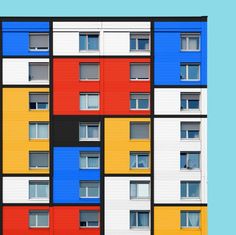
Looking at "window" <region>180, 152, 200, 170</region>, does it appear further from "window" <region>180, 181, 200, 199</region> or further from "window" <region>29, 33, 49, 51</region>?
"window" <region>29, 33, 49, 51</region>

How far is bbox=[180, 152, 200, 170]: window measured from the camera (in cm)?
2945

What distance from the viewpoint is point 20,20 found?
29.2 meters

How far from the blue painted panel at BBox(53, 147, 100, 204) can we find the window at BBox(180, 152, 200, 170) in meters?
5.02

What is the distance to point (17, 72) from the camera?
1155 inches

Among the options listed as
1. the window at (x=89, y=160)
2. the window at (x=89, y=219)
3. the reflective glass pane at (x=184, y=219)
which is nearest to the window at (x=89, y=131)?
the window at (x=89, y=160)

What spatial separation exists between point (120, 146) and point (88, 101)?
3.28 m

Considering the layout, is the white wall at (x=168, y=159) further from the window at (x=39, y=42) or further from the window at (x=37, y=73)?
the window at (x=39, y=42)

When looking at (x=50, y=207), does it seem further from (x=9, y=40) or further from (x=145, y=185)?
(x=9, y=40)

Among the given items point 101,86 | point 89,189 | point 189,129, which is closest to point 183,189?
point 189,129

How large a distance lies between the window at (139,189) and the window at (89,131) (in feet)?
11.6

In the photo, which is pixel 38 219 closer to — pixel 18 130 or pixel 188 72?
pixel 18 130

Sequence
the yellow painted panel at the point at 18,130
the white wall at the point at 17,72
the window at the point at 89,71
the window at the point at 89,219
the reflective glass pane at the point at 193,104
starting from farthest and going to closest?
the reflective glass pane at the point at 193,104, the window at the point at 89,71, the window at the point at 89,219, the white wall at the point at 17,72, the yellow painted panel at the point at 18,130

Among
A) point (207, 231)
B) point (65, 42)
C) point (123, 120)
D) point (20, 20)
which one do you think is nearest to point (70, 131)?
point (123, 120)

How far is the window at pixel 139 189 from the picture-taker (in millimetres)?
29406
